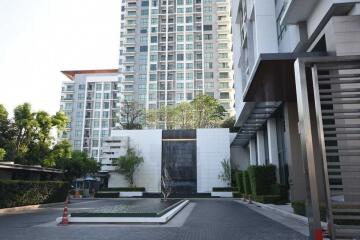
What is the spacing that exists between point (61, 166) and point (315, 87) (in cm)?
4334

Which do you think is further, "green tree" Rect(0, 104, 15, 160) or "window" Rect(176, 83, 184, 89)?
"window" Rect(176, 83, 184, 89)

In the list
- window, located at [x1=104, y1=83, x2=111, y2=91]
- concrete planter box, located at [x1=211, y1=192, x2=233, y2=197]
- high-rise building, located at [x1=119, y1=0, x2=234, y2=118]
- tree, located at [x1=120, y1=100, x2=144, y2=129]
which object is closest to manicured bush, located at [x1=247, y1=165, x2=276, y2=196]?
concrete planter box, located at [x1=211, y1=192, x2=233, y2=197]

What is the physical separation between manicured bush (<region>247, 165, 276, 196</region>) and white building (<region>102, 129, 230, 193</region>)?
22631 mm

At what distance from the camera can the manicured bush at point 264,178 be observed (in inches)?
901

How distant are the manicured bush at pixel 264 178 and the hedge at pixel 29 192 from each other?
15361mm

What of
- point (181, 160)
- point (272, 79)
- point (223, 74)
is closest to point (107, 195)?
point (181, 160)

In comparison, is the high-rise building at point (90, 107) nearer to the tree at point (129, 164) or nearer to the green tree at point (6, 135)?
the tree at point (129, 164)

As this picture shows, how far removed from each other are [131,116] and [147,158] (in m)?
15.8

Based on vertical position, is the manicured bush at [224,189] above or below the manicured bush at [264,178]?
below

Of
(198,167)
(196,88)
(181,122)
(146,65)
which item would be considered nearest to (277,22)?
(198,167)

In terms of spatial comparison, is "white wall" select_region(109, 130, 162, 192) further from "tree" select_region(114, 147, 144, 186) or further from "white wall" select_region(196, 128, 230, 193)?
"white wall" select_region(196, 128, 230, 193)

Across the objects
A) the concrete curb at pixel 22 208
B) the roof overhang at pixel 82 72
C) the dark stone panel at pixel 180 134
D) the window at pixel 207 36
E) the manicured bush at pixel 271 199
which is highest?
the window at pixel 207 36

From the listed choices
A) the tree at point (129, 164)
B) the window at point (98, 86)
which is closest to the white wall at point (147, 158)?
the tree at point (129, 164)

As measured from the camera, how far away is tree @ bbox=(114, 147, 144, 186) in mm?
45094
